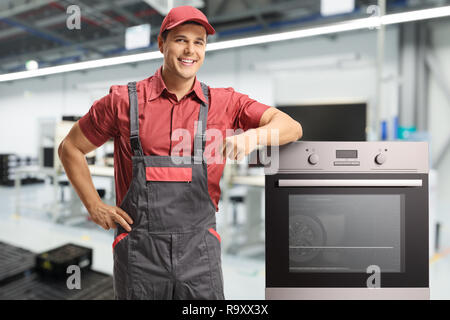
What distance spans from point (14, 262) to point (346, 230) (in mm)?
3128

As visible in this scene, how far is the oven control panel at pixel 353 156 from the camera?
1.07 metres

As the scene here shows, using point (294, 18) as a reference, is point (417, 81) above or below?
below

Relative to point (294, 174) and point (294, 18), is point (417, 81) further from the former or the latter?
point (294, 174)

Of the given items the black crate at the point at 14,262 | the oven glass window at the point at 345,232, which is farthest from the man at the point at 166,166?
the black crate at the point at 14,262

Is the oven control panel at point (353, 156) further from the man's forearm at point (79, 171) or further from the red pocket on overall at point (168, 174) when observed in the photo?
the man's forearm at point (79, 171)

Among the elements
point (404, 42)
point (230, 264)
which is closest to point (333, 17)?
point (404, 42)

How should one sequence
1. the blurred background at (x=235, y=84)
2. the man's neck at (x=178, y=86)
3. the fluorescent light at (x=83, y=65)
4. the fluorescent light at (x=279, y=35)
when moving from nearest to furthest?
the man's neck at (x=178, y=86), the fluorescent light at (x=279, y=35), the fluorescent light at (x=83, y=65), the blurred background at (x=235, y=84)

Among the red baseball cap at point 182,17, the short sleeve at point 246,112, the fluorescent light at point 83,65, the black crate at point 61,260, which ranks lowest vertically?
the black crate at point 61,260

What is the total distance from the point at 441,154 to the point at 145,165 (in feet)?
18.3

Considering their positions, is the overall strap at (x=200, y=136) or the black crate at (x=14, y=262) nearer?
the overall strap at (x=200, y=136)

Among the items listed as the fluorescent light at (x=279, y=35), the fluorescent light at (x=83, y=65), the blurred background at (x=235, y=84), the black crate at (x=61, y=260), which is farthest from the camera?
the black crate at (x=61, y=260)

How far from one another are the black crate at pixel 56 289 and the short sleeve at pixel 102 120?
63.6 inches

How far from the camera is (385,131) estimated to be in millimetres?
3480

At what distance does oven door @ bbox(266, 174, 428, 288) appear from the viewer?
108 cm
